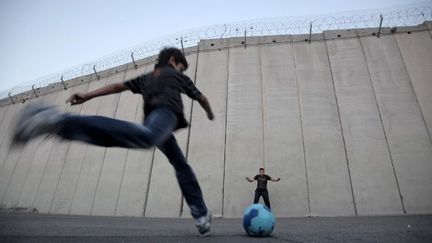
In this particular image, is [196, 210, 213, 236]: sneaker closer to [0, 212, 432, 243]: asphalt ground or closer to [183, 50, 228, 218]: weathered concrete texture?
[0, 212, 432, 243]: asphalt ground

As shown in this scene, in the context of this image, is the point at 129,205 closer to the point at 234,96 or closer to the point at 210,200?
the point at 210,200

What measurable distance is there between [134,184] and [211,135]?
3299 mm

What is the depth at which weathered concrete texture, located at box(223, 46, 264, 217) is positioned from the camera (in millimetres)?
10641

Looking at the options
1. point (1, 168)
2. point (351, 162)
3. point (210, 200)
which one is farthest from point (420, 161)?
point (1, 168)

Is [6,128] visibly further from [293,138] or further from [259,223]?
[259,223]

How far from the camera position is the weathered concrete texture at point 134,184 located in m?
11.5

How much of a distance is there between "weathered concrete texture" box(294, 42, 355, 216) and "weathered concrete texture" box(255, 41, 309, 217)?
0.25 metres

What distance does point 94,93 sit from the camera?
2.90 m

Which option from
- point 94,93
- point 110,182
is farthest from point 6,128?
point 94,93

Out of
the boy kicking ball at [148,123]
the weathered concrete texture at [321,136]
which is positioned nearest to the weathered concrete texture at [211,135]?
the weathered concrete texture at [321,136]

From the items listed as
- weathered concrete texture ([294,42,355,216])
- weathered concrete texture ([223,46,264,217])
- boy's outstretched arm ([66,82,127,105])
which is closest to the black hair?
boy's outstretched arm ([66,82,127,105])

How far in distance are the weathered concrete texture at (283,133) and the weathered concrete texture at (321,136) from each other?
10.0 inches

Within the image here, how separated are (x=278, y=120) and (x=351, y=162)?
2725mm

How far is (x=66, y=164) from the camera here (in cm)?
1400
